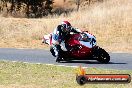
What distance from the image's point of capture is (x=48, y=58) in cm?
1877

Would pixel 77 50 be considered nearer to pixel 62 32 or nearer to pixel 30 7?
pixel 62 32

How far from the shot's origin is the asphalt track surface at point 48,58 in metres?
16.9

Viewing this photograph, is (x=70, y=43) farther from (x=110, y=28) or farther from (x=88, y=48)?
(x=110, y=28)

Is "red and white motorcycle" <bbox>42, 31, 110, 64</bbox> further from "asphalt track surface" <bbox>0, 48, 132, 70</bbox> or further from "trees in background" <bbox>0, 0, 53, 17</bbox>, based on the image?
"trees in background" <bbox>0, 0, 53, 17</bbox>

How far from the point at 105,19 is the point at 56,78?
17.2m

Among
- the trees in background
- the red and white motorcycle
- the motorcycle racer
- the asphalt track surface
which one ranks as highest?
the motorcycle racer

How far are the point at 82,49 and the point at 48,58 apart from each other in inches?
74.4

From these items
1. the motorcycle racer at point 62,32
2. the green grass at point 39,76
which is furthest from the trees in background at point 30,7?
the green grass at point 39,76

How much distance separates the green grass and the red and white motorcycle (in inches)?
80.7

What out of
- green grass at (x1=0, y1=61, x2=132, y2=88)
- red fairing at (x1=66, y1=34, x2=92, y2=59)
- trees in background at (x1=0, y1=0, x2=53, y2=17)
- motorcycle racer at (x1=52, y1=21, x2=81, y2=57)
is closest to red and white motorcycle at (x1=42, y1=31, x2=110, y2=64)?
red fairing at (x1=66, y1=34, x2=92, y2=59)

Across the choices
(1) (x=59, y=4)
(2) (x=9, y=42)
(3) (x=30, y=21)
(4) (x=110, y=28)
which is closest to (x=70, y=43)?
(2) (x=9, y=42)

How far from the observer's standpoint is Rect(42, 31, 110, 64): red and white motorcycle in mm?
17531

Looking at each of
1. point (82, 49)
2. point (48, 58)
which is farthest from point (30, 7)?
point (82, 49)

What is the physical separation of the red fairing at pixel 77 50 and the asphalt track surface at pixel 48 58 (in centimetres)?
34
